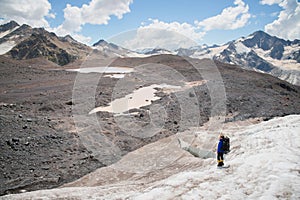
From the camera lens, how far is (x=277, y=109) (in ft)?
85.6

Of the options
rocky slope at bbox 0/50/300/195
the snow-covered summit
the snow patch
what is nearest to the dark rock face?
the snow patch

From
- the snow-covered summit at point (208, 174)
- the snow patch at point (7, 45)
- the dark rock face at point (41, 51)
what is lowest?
the snow-covered summit at point (208, 174)

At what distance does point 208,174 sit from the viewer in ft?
33.4

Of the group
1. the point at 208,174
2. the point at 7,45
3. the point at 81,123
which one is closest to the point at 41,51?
the point at 7,45

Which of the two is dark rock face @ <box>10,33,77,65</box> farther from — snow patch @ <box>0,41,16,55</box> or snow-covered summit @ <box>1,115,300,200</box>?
snow-covered summit @ <box>1,115,300,200</box>

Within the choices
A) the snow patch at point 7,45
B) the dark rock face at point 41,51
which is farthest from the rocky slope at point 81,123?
the snow patch at point 7,45

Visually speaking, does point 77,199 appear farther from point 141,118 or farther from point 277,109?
point 277,109

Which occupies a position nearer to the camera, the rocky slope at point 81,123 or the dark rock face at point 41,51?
the rocky slope at point 81,123

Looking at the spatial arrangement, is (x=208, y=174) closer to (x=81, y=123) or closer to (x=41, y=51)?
(x=81, y=123)

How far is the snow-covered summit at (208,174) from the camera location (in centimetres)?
852

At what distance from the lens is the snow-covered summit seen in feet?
28.0

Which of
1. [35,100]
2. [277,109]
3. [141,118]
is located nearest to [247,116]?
[277,109]

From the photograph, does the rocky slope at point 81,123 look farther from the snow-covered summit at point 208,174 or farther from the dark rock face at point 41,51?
the dark rock face at point 41,51

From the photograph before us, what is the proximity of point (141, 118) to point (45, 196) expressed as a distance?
1273cm
